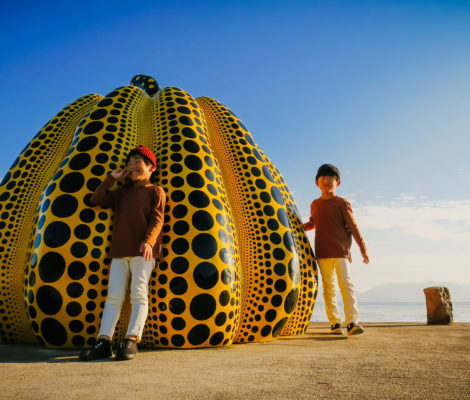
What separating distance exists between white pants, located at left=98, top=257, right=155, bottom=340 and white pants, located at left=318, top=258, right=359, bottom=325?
2.48m

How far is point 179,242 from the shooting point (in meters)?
3.70

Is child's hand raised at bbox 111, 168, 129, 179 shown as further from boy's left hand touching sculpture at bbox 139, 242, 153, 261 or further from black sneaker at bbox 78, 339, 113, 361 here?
black sneaker at bbox 78, 339, 113, 361

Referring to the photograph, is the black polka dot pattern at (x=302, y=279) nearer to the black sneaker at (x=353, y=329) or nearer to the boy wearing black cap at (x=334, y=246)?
the boy wearing black cap at (x=334, y=246)

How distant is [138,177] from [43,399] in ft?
7.03

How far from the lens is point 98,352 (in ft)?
10.0

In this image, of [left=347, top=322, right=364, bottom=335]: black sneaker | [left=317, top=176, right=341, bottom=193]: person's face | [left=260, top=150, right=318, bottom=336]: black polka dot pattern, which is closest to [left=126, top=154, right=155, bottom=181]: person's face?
[left=260, top=150, right=318, bottom=336]: black polka dot pattern

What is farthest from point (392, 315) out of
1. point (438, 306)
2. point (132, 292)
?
point (132, 292)

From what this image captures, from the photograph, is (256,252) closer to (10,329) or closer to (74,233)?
(74,233)

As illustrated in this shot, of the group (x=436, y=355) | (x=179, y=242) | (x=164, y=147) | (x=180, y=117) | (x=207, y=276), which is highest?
(x=180, y=117)

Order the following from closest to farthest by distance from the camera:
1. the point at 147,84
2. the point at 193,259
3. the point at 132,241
Result: 1. the point at 132,241
2. the point at 193,259
3. the point at 147,84

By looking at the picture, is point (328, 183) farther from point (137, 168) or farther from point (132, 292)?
point (132, 292)

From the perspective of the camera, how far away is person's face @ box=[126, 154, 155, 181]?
3.70m

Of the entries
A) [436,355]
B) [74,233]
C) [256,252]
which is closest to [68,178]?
[74,233]

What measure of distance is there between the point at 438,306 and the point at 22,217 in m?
6.76
